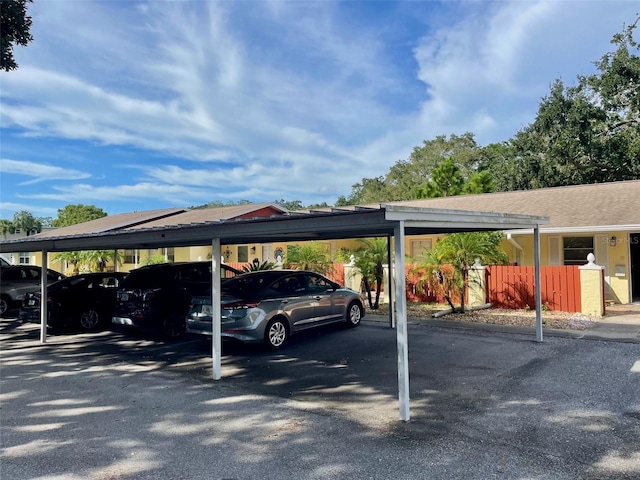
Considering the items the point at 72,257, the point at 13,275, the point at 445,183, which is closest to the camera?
the point at 13,275

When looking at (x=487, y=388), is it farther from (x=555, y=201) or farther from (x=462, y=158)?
(x=462, y=158)

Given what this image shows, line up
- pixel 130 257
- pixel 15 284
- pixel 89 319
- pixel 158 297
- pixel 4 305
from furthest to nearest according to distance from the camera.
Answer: pixel 130 257
pixel 15 284
pixel 4 305
pixel 89 319
pixel 158 297

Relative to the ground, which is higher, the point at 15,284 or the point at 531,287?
the point at 15,284

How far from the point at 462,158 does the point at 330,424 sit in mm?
41858

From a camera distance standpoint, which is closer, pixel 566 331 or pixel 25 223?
pixel 566 331

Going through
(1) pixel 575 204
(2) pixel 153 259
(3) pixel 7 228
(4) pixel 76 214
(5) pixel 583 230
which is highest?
(4) pixel 76 214

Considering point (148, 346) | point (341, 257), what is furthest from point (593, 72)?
point (148, 346)

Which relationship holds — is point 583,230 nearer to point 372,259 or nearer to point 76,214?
point 372,259

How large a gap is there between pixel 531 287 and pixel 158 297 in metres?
10.4

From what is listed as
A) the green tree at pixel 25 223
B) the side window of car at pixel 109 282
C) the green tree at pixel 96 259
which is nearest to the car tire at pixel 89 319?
the side window of car at pixel 109 282

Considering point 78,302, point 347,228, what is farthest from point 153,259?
point 347,228

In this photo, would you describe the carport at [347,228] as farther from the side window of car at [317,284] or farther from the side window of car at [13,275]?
the side window of car at [13,275]

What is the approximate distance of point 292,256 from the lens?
715 inches

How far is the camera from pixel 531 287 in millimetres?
12617
